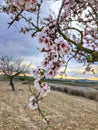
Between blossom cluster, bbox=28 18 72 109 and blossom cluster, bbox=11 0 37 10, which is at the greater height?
blossom cluster, bbox=11 0 37 10

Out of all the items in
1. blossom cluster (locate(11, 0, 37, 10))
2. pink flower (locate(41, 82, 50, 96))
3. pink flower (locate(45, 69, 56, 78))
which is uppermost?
blossom cluster (locate(11, 0, 37, 10))

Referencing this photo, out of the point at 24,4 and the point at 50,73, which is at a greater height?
the point at 24,4

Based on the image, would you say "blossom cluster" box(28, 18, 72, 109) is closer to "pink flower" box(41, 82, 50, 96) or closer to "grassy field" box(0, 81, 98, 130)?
"pink flower" box(41, 82, 50, 96)

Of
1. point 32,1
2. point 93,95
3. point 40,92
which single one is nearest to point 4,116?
point 40,92

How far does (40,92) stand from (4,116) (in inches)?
476

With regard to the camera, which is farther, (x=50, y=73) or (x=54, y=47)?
(x=50, y=73)

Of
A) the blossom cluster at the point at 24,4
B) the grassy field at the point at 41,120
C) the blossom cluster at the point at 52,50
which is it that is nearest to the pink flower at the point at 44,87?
the blossom cluster at the point at 52,50

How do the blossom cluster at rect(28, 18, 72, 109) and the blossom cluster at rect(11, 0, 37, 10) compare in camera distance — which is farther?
the blossom cluster at rect(28, 18, 72, 109)

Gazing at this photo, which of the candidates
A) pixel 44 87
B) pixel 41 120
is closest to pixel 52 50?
pixel 44 87

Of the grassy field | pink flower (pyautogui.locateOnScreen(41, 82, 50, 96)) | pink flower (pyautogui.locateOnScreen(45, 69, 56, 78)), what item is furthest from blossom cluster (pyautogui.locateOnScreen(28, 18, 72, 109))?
the grassy field

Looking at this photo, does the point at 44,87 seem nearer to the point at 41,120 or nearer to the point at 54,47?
the point at 54,47

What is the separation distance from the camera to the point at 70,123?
53.6ft

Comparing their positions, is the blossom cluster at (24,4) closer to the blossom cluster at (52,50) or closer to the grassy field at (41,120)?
the blossom cluster at (52,50)

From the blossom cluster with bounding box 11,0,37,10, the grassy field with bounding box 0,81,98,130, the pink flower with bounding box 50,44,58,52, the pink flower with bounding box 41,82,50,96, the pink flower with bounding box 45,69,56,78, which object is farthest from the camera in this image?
the grassy field with bounding box 0,81,98,130
